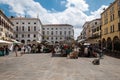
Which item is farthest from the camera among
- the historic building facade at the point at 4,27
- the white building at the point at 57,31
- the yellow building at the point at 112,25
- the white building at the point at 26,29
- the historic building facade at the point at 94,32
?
the white building at the point at 57,31

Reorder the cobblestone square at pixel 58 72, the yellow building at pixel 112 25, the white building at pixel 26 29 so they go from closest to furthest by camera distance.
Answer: the cobblestone square at pixel 58 72
the yellow building at pixel 112 25
the white building at pixel 26 29

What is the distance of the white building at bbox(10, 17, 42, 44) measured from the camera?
307 feet

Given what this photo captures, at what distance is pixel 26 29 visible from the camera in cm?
9519

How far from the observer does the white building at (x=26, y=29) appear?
93.6 metres

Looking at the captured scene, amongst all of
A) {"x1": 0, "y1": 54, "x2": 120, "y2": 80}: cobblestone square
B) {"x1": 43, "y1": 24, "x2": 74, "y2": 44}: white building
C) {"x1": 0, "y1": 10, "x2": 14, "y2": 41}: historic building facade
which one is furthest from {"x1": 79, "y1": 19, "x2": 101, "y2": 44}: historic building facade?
{"x1": 0, "y1": 54, "x2": 120, "y2": 80}: cobblestone square

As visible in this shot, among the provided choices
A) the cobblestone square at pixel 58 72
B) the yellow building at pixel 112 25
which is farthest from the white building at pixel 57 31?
the cobblestone square at pixel 58 72

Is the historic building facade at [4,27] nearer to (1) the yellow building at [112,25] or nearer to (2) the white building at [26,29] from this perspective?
(1) the yellow building at [112,25]

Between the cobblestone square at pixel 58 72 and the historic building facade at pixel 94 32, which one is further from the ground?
the historic building facade at pixel 94 32

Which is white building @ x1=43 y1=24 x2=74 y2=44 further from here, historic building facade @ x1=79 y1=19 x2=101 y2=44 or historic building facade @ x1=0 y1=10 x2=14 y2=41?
historic building facade @ x1=0 y1=10 x2=14 y2=41

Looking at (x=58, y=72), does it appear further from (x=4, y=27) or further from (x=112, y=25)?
(x=4, y=27)

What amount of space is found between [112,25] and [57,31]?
248ft

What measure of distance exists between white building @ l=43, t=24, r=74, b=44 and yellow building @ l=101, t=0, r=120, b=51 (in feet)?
208

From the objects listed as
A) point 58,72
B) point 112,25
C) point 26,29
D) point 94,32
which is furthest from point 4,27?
point 26,29

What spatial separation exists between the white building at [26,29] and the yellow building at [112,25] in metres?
42.6
